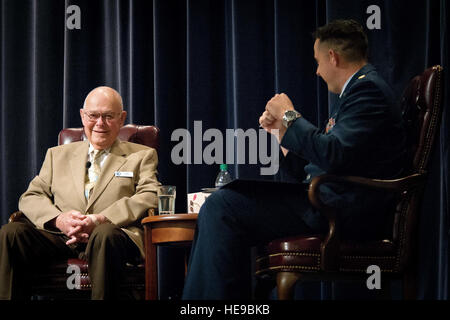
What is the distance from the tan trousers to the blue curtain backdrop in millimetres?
1004

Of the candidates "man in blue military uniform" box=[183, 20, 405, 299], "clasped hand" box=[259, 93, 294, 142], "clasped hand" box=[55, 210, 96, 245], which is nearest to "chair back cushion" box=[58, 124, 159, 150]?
"clasped hand" box=[55, 210, 96, 245]

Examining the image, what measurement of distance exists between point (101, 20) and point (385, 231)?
8.15 feet

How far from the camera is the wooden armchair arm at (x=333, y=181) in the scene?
2010 millimetres

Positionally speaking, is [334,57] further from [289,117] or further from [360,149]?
[360,149]

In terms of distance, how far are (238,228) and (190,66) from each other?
172cm

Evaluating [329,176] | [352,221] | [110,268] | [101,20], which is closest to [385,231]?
[352,221]

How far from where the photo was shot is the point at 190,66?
11.6 ft

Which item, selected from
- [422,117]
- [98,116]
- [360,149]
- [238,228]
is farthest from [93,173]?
[422,117]

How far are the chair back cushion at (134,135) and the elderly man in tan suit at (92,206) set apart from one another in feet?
0.38

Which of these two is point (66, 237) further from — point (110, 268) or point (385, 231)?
point (385, 231)

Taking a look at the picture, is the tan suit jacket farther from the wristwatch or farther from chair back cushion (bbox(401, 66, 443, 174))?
chair back cushion (bbox(401, 66, 443, 174))

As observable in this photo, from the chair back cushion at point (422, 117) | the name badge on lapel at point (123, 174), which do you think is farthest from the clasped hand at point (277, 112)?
the name badge on lapel at point (123, 174)

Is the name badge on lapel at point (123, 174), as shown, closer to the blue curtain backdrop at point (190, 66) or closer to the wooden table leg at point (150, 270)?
the wooden table leg at point (150, 270)

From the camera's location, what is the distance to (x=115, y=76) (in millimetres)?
3814
